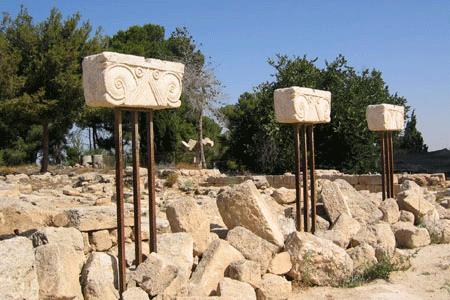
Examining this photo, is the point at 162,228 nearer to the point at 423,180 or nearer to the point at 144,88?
the point at 144,88

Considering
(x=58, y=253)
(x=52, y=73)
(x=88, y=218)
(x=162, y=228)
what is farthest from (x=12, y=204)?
(x=52, y=73)

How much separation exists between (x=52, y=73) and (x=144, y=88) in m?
17.3

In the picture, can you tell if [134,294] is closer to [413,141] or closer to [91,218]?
[91,218]

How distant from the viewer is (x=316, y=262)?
18.5 ft

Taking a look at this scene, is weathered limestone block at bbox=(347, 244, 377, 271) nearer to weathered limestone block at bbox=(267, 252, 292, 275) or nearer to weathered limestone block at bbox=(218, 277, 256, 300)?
weathered limestone block at bbox=(267, 252, 292, 275)

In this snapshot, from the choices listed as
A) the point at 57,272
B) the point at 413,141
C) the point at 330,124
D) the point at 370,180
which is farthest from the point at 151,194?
the point at 413,141

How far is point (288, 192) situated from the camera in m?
9.85

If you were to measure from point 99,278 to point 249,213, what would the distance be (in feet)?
7.43

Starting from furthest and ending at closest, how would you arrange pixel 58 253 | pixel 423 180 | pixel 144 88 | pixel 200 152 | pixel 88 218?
pixel 200 152 → pixel 423 180 → pixel 88 218 → pixel 144 88 → pixel 58 253

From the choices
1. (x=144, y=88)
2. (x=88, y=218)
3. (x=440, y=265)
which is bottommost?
(x=440, y=265)

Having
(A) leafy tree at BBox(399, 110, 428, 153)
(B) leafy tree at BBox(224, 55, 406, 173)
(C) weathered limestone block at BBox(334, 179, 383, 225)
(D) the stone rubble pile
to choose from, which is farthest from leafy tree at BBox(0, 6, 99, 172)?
(A) leafy tree at BBox(399, 110, 428, 153)

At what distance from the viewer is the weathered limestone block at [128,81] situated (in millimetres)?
4562

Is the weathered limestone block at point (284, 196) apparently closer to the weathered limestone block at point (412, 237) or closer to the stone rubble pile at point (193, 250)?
the stone rubble pile at point (193, 250)

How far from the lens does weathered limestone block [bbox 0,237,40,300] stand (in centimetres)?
348
